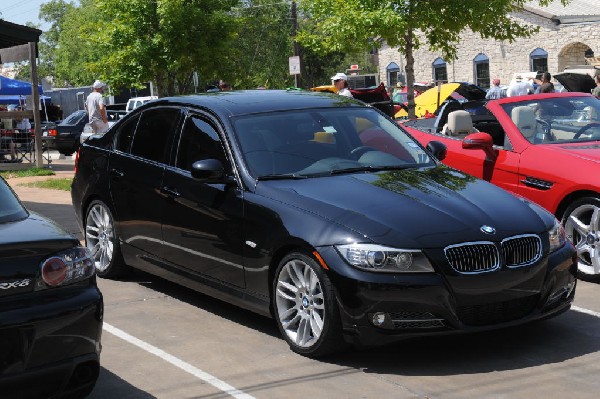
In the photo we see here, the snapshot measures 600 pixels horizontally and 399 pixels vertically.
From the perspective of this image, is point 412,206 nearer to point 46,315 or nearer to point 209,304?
point 209,304

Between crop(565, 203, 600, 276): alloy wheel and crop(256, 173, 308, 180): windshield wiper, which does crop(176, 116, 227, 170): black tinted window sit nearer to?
crop(256, 173, 308, 180): windshield wiper

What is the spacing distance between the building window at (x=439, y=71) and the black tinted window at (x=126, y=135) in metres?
43.7

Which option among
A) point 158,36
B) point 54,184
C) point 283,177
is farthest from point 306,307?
point 158,36

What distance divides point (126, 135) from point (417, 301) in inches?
146

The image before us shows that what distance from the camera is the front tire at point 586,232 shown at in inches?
325

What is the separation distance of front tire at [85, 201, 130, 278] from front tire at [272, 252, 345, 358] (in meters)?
2.45

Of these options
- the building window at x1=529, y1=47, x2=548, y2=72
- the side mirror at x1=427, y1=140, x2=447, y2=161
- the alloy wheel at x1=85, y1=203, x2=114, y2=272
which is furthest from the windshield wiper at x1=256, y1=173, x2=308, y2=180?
the building window at x1=529, y1=47, x2=548, y2=72

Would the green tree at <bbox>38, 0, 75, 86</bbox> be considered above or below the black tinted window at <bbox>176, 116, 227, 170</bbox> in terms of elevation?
above

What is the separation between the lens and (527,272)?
618 centimetres

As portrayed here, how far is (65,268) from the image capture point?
4.86m

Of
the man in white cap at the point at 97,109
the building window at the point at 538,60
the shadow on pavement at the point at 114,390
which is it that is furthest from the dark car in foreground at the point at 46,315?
the building window at the point at 538,60

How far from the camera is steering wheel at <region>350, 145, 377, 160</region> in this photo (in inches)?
288

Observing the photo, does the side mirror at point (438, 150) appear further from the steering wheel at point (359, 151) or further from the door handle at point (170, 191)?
the door handle at point (170, 191)

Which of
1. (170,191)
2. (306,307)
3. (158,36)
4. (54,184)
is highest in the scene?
(158,36)
